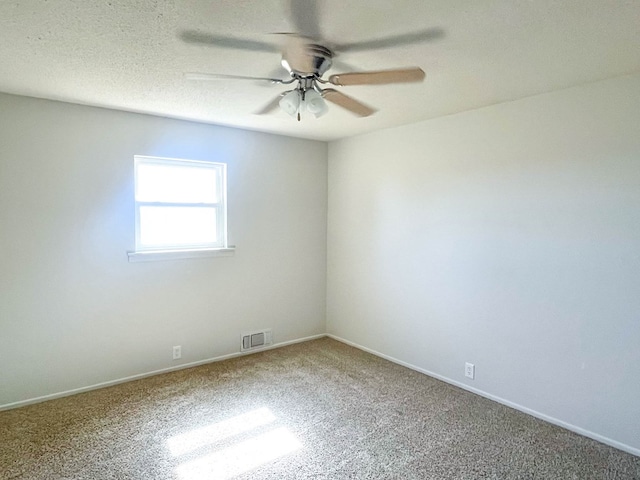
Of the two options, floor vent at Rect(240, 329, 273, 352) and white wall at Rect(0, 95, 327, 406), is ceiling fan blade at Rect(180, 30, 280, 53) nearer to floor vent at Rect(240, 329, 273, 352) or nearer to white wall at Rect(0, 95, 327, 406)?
white wall at Rect(0, 95, 327, 406)

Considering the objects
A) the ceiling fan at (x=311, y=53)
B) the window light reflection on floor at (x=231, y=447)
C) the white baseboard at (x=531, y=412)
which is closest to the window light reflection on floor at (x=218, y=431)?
the window light reflection on floor at (x=231, y=447)

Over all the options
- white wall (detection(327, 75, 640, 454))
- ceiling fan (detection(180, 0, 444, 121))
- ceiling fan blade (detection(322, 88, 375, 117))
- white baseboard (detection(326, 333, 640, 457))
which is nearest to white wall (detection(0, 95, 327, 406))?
white wall (detection(327, 75, 640, 454))

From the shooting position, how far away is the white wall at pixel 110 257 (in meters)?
2.88

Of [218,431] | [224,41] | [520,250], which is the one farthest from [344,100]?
[218,431]

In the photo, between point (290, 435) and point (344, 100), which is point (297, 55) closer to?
point (344, 100)

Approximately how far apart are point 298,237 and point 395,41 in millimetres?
2723

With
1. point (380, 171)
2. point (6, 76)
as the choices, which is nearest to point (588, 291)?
point (380, 171)

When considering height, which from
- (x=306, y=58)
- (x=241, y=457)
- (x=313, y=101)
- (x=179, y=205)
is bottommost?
(x=241, y=457)

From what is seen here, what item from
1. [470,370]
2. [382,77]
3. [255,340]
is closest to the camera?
[382,77]

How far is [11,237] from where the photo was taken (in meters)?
2.83

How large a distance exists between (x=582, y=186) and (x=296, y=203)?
270cm

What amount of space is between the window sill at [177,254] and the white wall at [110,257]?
6 centimetres

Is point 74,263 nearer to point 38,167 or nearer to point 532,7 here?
point 38,167

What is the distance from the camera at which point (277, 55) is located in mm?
2104
